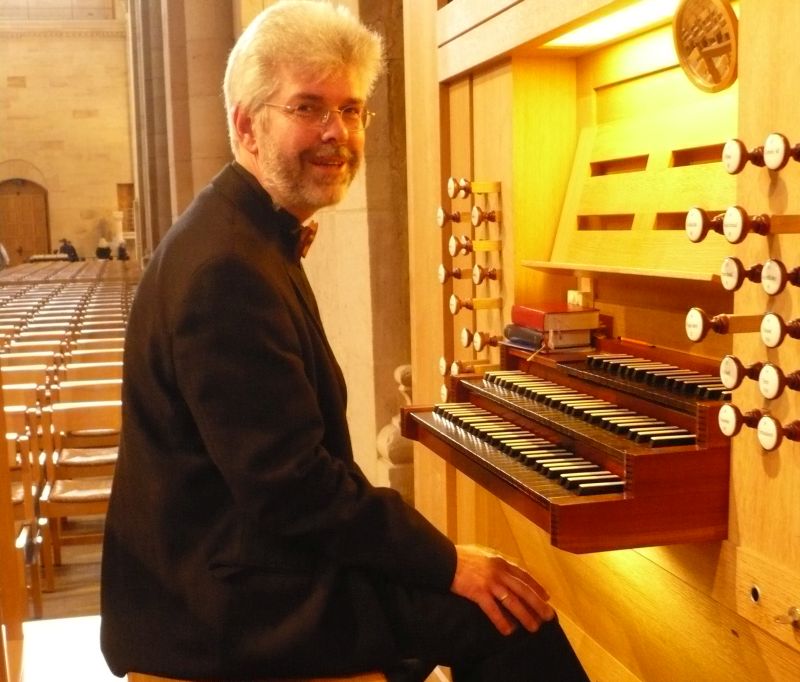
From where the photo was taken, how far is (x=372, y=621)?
1769 mm

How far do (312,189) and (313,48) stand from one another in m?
0.24

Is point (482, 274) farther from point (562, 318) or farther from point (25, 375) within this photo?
point (25, 375)

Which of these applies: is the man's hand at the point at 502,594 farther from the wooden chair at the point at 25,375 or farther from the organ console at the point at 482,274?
the wooden chair at the point at 25,375

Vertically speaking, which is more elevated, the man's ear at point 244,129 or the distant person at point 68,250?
the man's ear at point 244,129

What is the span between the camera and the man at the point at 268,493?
5.54 feet

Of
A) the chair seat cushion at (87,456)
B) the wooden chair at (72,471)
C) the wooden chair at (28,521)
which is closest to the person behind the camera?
the wooden chair at (28,521)

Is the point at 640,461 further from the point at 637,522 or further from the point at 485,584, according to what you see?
the point at 485,584

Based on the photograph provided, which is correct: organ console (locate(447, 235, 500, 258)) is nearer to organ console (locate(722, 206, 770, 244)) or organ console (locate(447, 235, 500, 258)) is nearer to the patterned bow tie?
the patterned bow tie

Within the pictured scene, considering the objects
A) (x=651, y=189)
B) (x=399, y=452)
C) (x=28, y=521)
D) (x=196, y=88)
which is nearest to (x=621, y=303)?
(x=651, y=189)

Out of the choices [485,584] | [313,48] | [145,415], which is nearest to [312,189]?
[313,48]

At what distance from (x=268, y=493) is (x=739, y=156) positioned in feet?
3.07

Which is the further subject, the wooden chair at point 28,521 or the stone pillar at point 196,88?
the stone pillar at point 196,88

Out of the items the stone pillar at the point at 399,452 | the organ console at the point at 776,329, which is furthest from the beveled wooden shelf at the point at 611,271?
the stone pillar at the point at 399,452

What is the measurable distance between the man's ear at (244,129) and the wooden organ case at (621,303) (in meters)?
0.77
